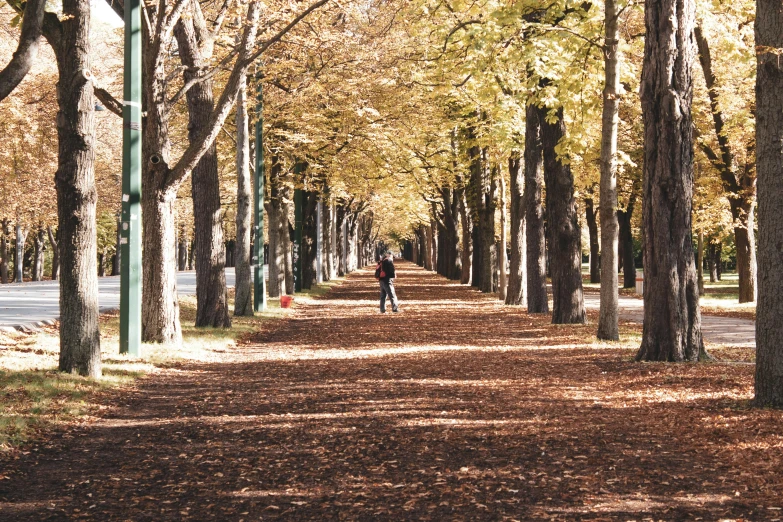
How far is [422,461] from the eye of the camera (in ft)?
23.6

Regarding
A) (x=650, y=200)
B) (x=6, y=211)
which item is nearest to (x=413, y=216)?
(x=6, y=211)

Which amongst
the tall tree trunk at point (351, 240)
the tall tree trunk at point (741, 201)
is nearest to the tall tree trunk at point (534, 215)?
the tall tree trunk at point (741, 201)

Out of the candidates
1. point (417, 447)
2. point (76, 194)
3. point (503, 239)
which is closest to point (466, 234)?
Answer: point (503, 239)

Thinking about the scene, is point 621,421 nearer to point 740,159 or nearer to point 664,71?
point 664,71

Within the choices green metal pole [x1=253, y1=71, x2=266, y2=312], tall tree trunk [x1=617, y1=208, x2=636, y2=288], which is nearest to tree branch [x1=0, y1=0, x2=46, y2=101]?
green metal pole [x1=253, y1=71, x2=266, y2=312]

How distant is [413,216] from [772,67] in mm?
55863

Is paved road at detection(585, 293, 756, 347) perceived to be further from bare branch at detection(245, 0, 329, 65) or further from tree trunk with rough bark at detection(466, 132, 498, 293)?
bare branch at detection(245, 0, 329, 65)

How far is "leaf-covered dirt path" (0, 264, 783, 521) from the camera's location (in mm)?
5949

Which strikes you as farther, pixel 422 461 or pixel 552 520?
pixel 422 461

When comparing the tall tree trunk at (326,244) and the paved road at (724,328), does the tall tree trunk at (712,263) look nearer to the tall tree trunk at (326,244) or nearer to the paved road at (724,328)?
the tall tree trunk at (326,244)

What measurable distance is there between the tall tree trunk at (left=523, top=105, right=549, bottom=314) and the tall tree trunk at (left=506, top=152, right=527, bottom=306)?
2147mm

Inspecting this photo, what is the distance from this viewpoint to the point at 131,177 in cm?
1327

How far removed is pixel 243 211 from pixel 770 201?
15123 mm

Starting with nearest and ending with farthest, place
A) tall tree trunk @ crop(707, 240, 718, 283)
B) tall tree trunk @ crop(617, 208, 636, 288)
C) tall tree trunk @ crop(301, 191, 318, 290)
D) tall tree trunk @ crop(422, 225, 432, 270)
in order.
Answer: tall tree trunk @ crop(301, 191, 318, 290)
tall tree trunk @ crop(617, 208, 636, 288)
tall tree trunk @ crop(707, 240, 718, 283)
tall tree trunk @ crop(422, 225, 432, 270)
